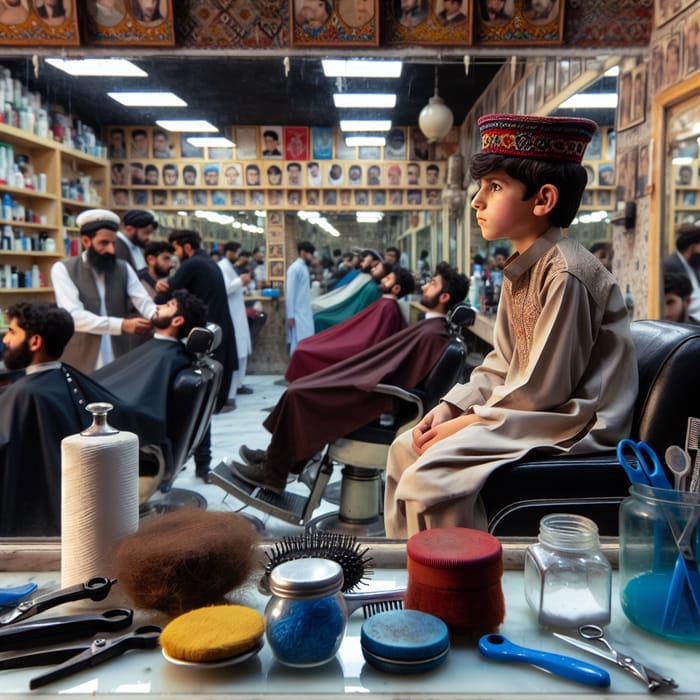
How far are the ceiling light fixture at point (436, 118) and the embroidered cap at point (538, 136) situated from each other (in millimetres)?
2509

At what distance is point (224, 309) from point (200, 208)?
1.70 m

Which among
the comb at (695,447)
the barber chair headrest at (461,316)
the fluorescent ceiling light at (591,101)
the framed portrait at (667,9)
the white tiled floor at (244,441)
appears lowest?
the white tiled floor at (244,441)

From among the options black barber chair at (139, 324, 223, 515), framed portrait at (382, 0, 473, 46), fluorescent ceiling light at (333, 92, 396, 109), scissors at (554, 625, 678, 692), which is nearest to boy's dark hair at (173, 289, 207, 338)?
black barber chair at (139, 324, 223, 515)

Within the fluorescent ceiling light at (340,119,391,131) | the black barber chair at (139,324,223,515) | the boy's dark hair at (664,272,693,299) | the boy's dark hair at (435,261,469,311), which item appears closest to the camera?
the black barber chair at (139,324,223,515)

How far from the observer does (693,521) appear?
2.95 ft

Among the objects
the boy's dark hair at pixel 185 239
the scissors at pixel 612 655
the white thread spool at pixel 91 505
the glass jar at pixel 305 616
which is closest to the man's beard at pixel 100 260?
the boy's dark hair at pixel 185 239

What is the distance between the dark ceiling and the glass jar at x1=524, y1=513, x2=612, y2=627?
3.09 meters

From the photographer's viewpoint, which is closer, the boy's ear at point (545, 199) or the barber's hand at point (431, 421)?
the boy's ear at point (545, 199)

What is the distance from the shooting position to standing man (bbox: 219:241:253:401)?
6074 mm

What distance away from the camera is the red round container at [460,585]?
0.84m

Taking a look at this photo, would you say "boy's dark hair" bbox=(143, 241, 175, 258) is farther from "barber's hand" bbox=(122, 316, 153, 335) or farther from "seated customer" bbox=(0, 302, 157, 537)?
"seated customer" bbox=(0, 302, 157, 537)

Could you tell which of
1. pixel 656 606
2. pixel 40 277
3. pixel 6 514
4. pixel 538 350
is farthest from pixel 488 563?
pixel 40 277

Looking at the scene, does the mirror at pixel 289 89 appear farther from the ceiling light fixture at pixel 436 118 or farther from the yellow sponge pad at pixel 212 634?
the yellow sponge pad at pixel 212 634

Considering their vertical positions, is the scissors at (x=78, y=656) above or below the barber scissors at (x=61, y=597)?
below
